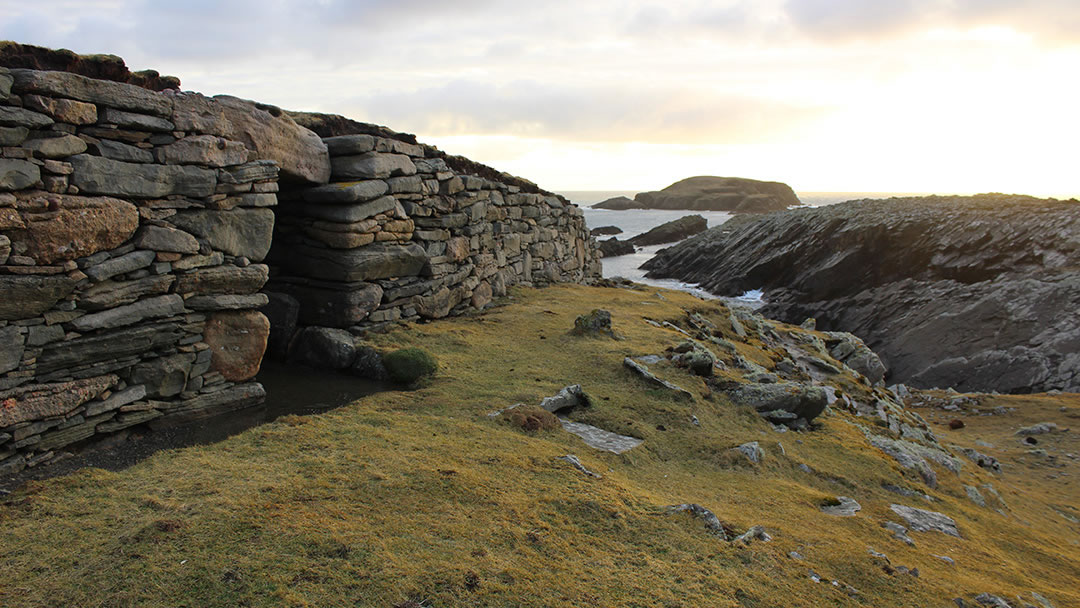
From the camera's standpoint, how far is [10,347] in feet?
23.4

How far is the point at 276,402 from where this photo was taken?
1012 cm

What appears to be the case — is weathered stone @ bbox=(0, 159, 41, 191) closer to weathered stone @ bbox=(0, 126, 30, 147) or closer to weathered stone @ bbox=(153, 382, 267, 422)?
weathered stone @ bbox=(0, 126, 30, 147)

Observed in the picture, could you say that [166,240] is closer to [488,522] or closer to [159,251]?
[159,251]

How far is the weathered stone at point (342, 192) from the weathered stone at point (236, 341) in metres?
3.53

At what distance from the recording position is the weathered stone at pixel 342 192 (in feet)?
41.2

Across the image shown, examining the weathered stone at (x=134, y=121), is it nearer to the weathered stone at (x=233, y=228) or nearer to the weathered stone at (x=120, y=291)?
the weathered stone at (x=233, y=228)

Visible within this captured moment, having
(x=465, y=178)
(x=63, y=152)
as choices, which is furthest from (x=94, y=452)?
(x=465, y=178)

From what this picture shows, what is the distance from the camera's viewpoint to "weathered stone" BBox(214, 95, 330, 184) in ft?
33.1

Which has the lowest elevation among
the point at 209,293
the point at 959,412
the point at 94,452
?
the point at 959,412

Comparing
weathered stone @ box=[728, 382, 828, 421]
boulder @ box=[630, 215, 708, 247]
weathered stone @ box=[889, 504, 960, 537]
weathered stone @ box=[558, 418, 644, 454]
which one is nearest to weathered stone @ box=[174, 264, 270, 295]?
weathered stone @ box=[558, 418, 644, 454]

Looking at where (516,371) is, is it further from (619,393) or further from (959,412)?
(959,412)

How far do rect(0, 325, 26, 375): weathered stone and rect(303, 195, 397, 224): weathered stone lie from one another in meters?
6.12

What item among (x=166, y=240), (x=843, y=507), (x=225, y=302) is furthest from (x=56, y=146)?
(x=843, y=507)

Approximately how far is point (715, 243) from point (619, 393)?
156 ft
